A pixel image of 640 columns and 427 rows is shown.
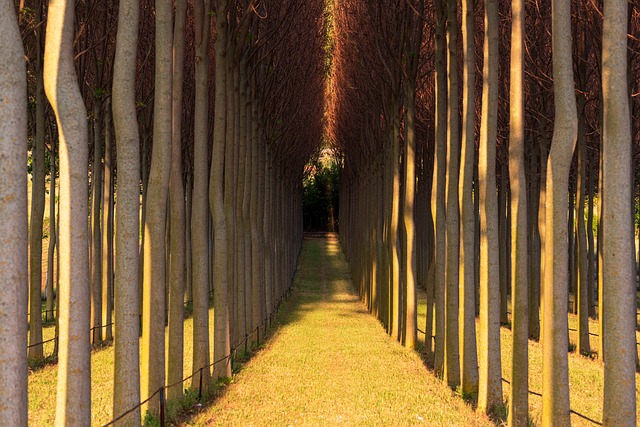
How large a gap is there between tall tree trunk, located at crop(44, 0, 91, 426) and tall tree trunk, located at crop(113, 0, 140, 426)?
130 centimetres

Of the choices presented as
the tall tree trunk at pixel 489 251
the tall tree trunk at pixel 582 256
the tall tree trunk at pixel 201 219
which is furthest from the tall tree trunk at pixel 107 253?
the tall tree trunk at pixel 582 256

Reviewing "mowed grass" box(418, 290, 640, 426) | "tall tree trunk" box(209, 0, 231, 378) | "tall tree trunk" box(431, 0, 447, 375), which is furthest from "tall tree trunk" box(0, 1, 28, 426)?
"tall tree trunk" box(431, 0, 447, 375)

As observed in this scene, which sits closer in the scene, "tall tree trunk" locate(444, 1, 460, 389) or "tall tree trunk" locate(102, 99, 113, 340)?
"tall tree trunk" locate(444, 1, 460, 389)

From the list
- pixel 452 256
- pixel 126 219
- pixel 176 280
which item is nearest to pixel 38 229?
pixel 176 280

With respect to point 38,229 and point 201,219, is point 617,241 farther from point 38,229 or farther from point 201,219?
point 38,229

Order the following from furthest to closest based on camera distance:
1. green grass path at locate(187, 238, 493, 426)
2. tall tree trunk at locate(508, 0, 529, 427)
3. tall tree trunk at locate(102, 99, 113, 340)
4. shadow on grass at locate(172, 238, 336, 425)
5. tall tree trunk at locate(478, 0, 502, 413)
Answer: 1. tall tree trunk at locate(102, 99, 113, 340)
2. shadow on grass at locate(172, 238, 336, 425)
3. tall tree trunk at locate(478, 0, 502, 413)
4. green grass path at locate(187, 238, 493, 426)
5. tall tree trunk at locate(508, 0, 529, 427)

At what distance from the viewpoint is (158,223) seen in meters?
9.35

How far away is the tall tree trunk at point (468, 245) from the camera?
11336 mm

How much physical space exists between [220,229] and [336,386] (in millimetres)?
4081

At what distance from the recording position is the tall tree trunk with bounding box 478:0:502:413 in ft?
33.3

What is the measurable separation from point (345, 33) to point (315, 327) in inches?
443

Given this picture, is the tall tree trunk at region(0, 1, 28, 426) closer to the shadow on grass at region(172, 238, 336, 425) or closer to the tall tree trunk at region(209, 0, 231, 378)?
the shadow on grass at region(172, 238, 336, 425)

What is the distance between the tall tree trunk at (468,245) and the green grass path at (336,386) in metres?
0.66

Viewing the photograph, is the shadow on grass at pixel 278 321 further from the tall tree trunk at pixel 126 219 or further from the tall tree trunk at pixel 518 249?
the tall tree trunk at pixel 518 249
